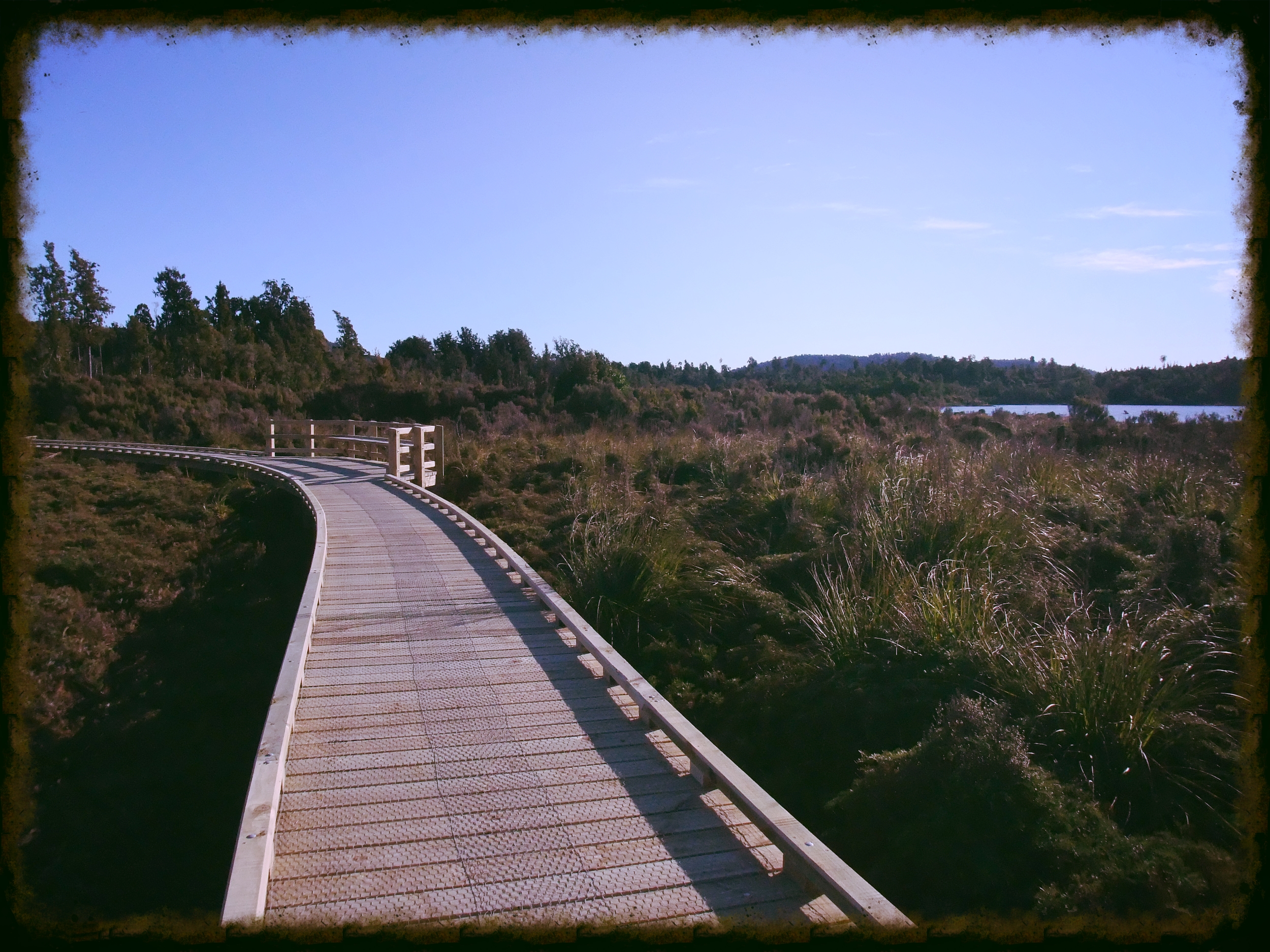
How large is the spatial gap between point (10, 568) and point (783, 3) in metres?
2.94

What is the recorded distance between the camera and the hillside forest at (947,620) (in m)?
4.16

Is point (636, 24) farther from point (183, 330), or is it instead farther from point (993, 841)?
point (183, 330)

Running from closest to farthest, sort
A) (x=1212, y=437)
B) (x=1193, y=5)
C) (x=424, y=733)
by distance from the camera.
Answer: (x=1193, y=5) < (x=424, y=733) < (x=1212, y=437)

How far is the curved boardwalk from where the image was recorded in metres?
3.15

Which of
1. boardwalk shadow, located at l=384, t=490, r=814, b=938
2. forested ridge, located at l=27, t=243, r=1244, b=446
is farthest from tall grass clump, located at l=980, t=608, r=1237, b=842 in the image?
forested ridge, located at l=27, t=243, r=1244, b=446

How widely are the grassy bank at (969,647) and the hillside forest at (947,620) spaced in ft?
0.07

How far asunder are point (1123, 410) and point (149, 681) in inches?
816

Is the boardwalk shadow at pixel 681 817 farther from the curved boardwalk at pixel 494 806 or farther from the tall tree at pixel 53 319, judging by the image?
the tall tree at pixel 53 319

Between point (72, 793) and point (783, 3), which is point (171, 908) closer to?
point (72, 793)

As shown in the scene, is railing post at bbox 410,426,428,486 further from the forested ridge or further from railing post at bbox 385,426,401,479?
the forested ridge

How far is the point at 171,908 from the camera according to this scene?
7047mm

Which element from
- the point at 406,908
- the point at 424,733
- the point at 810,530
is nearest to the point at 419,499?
the point at 810,530

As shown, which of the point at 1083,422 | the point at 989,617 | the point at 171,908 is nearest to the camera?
the point at 989,617

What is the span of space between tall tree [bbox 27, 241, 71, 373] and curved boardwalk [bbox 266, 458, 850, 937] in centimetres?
3321
